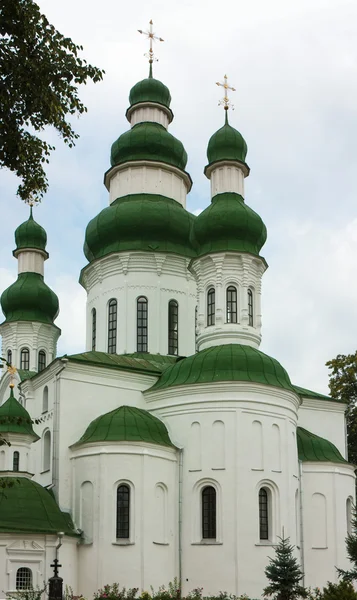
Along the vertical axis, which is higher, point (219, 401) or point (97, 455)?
point (219, 401)

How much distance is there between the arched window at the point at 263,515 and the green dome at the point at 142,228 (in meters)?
10.4

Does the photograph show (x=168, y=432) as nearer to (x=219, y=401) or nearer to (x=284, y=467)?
(x=219, y=401)

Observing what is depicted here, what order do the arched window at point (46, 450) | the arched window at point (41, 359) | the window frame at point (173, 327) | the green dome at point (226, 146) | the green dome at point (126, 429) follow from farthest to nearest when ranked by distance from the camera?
the arched window at point (41, 359)
the window frame at point (173, 327)
the green dome at point (226, 146)
the arched window at point (46, 450)
the green dome at point (126, 429)

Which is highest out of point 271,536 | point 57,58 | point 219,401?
point 57,58

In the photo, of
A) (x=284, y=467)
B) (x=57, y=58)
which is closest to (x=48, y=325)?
(x=284, y=467)

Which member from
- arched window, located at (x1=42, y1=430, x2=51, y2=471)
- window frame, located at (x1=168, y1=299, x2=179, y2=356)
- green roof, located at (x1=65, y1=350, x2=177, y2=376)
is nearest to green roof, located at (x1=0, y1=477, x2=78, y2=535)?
arched window, located at (x1=42, y1=430, x2=51, y2=471)

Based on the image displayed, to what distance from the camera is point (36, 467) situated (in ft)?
94.4

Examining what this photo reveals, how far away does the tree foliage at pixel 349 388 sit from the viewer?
37625mm

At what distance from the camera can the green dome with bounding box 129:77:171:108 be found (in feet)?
120

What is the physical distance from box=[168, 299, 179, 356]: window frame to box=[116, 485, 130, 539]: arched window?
7.67 meters

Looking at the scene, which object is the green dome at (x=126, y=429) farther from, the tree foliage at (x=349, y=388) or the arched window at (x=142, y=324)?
the tree foliage at (x=349, y=388)

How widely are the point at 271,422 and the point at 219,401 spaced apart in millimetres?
1715

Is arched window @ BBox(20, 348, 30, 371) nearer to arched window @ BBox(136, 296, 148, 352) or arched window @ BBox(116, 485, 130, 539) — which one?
arched window @ BBox(136, 296, 148, 352)

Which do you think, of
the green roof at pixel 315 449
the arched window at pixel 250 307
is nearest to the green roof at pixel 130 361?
the arched window at pixel 250 307
